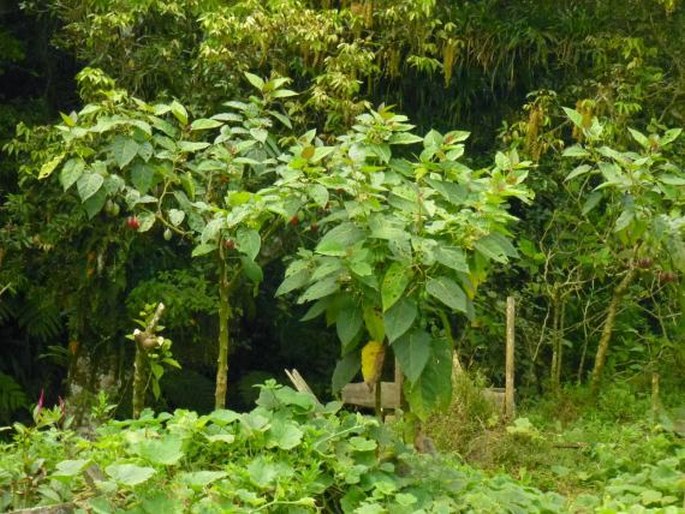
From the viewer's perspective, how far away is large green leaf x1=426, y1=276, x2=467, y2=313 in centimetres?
384

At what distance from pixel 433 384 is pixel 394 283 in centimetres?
40

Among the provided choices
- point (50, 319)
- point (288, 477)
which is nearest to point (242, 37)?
point (50, 319)

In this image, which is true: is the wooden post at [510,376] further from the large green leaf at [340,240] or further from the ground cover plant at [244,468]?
the large green leaf at [340,240]

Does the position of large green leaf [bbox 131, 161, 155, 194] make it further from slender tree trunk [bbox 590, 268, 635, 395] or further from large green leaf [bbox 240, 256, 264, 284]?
slender tree trunk [bbox 590, 268, 635, 395]

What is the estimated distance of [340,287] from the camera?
4.00m

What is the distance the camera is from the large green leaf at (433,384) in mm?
4004

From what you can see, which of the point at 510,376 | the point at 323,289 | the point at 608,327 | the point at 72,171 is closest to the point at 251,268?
the point at 323,289

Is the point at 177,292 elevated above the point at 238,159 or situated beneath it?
situated beneath

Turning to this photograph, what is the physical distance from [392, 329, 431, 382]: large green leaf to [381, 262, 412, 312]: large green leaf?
0.15 metres

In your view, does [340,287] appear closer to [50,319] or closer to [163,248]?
[163,248]

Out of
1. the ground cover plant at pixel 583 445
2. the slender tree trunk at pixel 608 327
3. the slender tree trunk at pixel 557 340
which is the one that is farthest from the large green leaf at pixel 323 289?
the slender tree trunk at pixel 557 340

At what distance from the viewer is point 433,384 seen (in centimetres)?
401

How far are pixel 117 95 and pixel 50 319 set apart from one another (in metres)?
4.74

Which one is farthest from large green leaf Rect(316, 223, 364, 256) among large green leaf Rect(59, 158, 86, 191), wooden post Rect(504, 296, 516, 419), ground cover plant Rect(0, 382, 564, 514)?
wooden post Rect(504, 296, 516, 419)
